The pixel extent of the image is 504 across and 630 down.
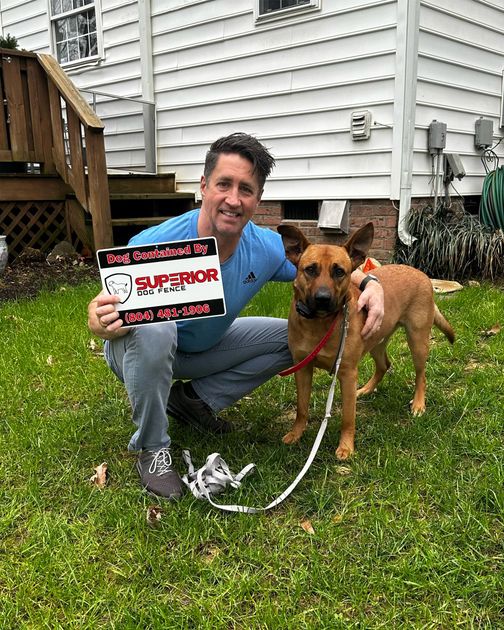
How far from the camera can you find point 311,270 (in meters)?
2.59

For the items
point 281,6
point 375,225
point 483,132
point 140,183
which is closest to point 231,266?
point 375,225

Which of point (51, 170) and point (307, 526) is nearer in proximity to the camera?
point (307, 526)

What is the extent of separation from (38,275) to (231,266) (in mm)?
4788

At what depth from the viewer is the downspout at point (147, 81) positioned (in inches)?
332

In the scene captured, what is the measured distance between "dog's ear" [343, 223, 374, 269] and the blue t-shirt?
1.32 feet

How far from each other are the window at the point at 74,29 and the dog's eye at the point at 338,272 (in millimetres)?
8590

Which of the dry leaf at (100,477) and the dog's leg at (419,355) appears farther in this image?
the dog's leg at (419,355)

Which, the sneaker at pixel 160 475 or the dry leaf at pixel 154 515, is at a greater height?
the sneaker at pixel 160 475

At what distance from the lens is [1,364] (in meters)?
4.00

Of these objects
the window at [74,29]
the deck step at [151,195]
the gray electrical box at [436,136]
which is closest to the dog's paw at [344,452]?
the gray electrical box at [436,136]

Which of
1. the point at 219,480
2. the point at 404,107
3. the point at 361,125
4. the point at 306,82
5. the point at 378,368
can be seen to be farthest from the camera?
the point at 306,82

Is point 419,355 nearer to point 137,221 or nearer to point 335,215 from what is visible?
point 335,215

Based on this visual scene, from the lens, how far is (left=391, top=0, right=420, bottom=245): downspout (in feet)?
19.0

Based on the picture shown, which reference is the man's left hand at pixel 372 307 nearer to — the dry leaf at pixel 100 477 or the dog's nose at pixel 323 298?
the dog's nose at pixel 323 298
